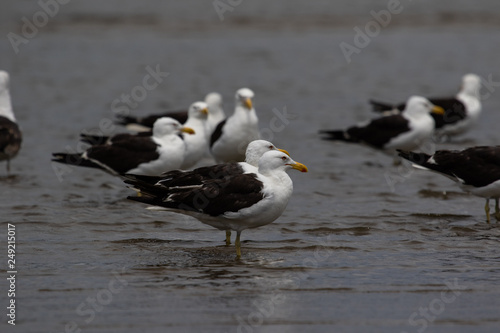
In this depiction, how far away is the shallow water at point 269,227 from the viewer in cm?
695

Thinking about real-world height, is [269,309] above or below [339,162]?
below

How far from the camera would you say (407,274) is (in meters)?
8.06

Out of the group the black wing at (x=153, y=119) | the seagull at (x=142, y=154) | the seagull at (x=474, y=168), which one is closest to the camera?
the seagull at (x=474, y=168)

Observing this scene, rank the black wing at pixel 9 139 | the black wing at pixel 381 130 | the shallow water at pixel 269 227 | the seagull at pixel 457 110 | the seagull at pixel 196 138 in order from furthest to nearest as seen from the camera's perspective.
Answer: the seagull at pixel 457 110 < the black wing at pixel 381 130 < the black wing at pixel 9 139 < the seagull at pixel 196 138 < the shallow water at pixel 269 227

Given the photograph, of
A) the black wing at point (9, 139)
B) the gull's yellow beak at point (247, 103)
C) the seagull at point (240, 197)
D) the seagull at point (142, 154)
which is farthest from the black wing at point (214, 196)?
the gull's yellow beak at point (247, 103)

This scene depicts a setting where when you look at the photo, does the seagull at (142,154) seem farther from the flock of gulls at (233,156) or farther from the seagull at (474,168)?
the seagull at (474,168)

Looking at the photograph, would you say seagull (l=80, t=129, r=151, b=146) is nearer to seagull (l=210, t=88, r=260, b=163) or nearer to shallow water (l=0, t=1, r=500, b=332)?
shallow water (l=0, t=1, r=500, b=332)

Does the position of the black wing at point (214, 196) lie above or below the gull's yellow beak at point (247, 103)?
below

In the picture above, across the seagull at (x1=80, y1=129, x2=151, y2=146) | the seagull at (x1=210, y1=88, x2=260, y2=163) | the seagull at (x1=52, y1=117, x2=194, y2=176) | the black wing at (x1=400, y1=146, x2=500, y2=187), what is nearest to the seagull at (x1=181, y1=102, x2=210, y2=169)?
the seagull at (x1=210, y1=88, x2=260, y2=163)

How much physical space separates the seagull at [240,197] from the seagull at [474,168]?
9.52ft

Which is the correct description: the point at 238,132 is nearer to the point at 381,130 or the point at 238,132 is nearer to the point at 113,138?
the point at 113,138

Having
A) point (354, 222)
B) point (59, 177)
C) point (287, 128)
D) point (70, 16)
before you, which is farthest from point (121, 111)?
point (70, 16)

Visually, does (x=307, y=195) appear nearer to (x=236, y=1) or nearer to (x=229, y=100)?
(x=229, y=100)

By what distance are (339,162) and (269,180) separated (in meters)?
6.21
